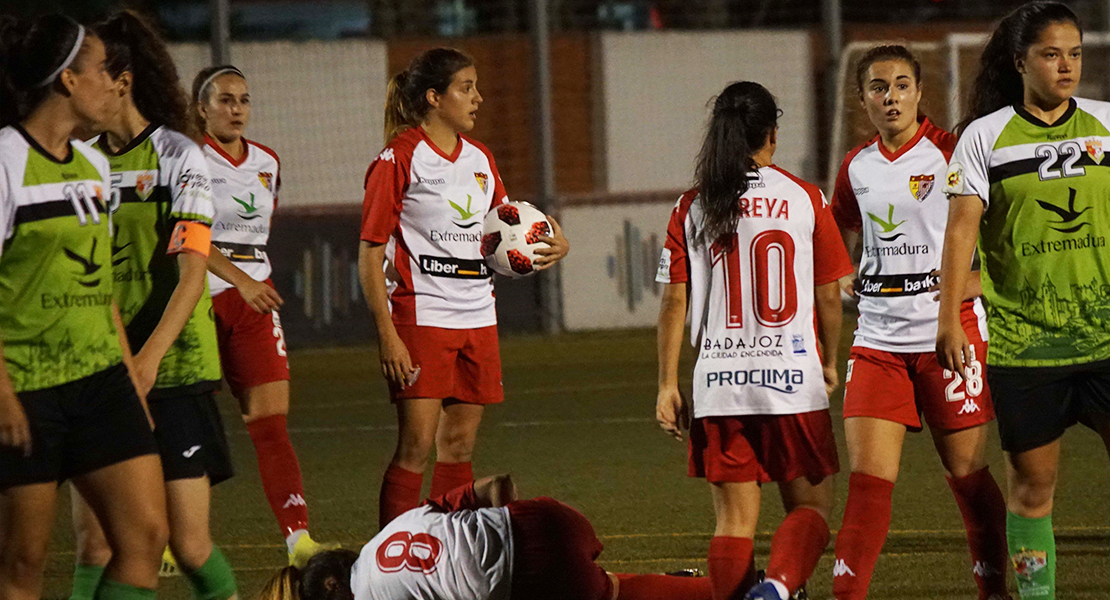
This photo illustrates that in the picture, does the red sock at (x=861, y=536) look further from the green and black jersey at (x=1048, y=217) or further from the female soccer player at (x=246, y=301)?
the female soccer player at (x=246, y=301)

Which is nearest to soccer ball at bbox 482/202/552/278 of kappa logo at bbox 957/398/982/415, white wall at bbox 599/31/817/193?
kappa logo at bbox 957/398/982/415

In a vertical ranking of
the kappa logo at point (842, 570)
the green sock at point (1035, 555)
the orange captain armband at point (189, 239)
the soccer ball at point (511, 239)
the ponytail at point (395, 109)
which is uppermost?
the ponytail at point (395, 109)

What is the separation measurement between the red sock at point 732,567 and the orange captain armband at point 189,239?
161cm

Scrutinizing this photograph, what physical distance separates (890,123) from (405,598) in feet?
7.08

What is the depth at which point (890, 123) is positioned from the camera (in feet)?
15.3

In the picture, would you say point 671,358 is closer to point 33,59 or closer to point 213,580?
point 213,580

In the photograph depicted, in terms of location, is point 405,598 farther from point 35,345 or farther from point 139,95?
point 139,95

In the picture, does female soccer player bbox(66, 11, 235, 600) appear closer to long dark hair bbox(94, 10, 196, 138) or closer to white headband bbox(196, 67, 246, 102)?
long dark hair bbox(94, 10, 196, 138)

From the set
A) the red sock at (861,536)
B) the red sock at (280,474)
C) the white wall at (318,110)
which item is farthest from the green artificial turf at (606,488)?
the white wall at (318,110)

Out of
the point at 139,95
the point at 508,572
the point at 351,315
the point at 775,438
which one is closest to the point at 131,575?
the point at 508,572

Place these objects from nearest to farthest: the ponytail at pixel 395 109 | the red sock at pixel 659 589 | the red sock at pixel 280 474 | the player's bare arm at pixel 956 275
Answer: the player's bare arm at pixel 956 275
the red sock at pixel 659 589
the ponytail at pixel 395 109
the red sock at pixel 280 474

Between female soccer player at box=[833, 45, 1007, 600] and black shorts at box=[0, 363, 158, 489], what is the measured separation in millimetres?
2095

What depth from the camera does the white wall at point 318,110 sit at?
15023 mm

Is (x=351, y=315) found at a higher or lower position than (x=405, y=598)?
lower
